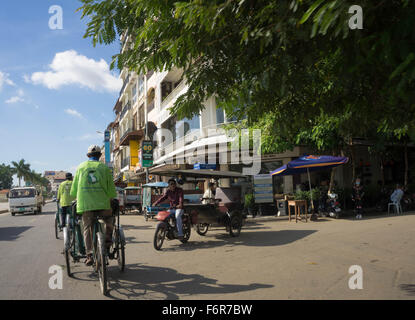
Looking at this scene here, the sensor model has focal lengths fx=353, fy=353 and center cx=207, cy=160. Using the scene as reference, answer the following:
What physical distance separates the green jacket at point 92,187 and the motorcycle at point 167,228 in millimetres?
3118

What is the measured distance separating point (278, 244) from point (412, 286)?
3.98m

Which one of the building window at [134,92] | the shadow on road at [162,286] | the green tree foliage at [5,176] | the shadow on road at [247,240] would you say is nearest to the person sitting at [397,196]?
the shadow on road at [247,240]

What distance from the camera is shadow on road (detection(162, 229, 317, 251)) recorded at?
28.6ft

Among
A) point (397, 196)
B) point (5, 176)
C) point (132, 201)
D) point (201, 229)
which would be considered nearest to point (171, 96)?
point (132, 201)

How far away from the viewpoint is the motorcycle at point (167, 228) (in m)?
8.37

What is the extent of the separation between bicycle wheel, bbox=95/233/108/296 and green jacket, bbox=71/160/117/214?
1.76 feet

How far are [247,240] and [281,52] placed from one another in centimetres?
683

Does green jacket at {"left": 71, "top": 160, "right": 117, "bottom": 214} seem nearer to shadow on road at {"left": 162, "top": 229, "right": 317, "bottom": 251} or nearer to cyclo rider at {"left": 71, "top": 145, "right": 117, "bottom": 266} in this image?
cyclo rider at {"left": 71, "top": 145, "right": 117, "bottom": 266}

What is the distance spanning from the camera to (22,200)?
25688mm

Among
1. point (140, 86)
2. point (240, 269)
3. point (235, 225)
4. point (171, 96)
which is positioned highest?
point (140, 86)

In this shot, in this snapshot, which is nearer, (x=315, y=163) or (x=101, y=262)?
(x=101, y=262)

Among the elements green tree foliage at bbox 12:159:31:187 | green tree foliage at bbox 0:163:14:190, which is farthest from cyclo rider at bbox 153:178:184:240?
green tree foliage at bbox 0:163:14:190

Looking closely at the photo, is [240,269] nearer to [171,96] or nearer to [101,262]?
[101,262]
